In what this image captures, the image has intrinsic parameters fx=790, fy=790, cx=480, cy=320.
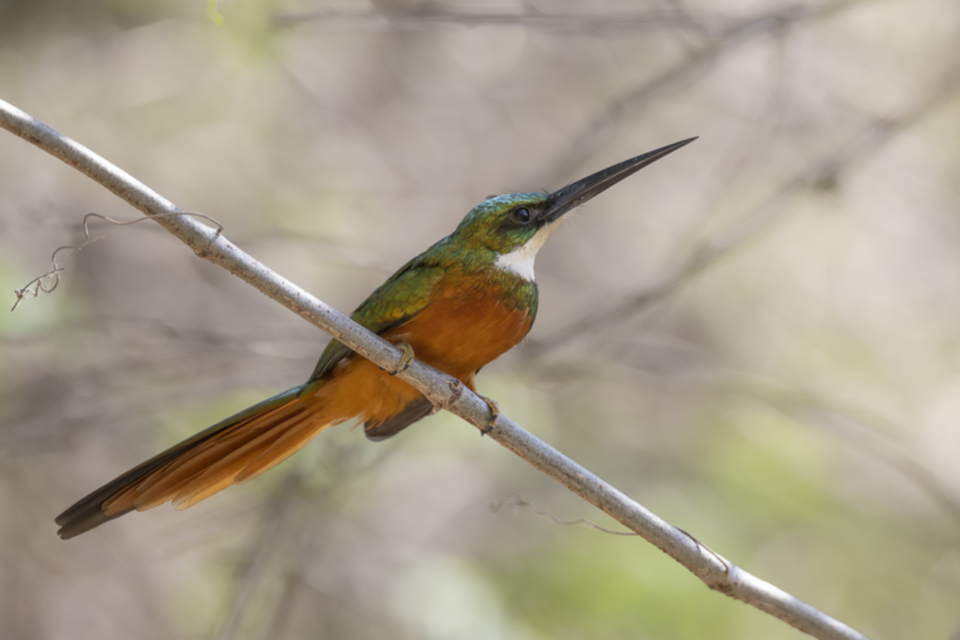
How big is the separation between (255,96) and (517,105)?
1702mm

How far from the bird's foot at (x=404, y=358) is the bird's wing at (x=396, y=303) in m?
0.11

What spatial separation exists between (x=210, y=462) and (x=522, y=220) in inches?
44.7

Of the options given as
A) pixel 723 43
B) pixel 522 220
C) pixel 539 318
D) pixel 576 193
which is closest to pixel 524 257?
pixel 522 220

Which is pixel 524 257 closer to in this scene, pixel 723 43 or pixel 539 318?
pixel 723 43

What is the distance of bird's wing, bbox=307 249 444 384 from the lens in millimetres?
2154

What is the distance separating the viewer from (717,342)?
5.05m

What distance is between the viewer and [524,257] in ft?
7.77

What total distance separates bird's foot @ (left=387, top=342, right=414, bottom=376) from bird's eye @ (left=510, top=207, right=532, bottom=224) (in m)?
0.59

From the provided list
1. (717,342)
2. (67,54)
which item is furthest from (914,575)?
(67,54)

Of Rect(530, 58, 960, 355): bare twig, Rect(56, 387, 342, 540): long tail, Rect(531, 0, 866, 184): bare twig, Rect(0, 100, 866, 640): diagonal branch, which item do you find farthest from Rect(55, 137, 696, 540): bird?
Rect(531, 0, 866, 184): bare twig

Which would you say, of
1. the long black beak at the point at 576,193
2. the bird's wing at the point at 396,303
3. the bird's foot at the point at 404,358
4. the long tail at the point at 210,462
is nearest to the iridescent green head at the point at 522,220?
the long black beak at the point at 576,193

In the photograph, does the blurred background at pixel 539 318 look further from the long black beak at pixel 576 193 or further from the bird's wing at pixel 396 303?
the bird's wing at pixel 396 303

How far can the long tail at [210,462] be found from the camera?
1840 millimetres

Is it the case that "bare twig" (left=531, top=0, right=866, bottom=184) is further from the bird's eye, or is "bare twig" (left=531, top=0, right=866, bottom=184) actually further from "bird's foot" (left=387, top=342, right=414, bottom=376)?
"bird's foot" (left=387, top=342, right=414, bottom=376)
